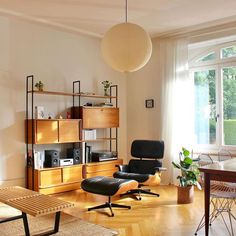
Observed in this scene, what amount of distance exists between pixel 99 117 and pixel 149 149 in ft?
4.09

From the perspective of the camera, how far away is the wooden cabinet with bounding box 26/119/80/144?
192 inches

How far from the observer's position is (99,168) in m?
5.57

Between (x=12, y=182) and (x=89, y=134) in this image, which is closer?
(x=12, y=182)

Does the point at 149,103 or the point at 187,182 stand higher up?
the point at 149,103

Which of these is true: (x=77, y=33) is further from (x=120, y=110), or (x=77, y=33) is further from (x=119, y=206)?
(x=119, y=206)

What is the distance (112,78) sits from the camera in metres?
6.41

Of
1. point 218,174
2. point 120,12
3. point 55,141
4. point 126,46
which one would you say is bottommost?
point 218,174

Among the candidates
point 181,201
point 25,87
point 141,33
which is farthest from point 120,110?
point 141,33

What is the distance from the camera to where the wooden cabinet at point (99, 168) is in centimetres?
541

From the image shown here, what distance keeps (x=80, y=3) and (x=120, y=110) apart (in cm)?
276

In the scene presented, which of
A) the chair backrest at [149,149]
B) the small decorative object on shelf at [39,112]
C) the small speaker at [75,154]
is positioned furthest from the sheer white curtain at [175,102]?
the small decorative object on shelf at [39,112]

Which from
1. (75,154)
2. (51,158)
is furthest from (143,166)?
(51,158)

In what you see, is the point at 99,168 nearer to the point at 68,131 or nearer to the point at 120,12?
the point at 68,131

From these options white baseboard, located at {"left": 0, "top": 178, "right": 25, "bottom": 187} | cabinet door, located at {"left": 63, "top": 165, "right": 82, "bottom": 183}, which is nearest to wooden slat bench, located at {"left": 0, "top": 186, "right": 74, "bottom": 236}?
white baseboard, located at {"left": 0, "top": 178, "right": 25, "bottom": 187}
